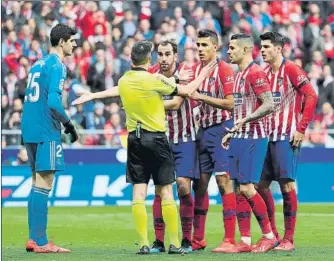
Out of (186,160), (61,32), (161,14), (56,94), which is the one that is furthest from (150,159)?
(161,14)

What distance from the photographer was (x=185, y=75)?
1148 cm

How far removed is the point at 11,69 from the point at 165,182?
40.1ft

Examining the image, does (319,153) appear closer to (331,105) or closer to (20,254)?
(331,105)

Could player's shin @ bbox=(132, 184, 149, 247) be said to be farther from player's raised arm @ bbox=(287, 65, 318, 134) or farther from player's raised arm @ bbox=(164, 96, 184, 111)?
player's raised arm @ bbox=(287, 65, 318, 134)

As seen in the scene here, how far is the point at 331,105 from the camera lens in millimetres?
22656

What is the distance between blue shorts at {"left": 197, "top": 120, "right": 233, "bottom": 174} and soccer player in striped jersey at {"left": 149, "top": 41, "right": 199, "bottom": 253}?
96mm

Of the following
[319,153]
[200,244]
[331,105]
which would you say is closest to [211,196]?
[319,153]

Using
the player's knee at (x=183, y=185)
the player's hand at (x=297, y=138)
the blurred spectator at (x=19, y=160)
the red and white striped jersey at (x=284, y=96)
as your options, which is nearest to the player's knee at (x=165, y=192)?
the player's knee at (x=183, y=185)

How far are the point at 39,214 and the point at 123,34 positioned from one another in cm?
1292

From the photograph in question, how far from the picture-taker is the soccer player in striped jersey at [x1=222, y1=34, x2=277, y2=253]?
1124 cm

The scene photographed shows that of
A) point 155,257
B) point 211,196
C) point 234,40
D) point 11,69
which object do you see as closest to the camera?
point 155,257

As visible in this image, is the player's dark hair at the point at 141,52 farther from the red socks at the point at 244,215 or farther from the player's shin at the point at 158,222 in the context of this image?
the red socks at the point at 244,215

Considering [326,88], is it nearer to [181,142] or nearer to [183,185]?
[181,142]

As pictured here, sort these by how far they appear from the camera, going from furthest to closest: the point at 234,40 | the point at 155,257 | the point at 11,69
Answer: the point at 11,69 < the point at 234,40 < the point at 155,257
